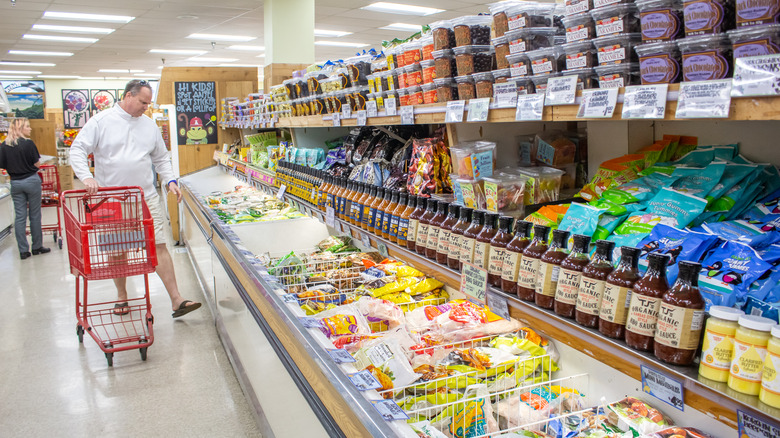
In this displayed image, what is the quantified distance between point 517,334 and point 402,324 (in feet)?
1.38

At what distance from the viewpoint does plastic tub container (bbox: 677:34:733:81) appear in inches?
42.0

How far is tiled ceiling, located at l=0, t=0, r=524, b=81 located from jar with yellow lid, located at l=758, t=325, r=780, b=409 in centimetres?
941

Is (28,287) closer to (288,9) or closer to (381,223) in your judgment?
(288,9)

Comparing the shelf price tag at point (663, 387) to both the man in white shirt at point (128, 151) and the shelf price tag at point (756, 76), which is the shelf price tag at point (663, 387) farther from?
the man in white shirt at point (128, 151)

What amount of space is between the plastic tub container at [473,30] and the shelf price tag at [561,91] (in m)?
0.48

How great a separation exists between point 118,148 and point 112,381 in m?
1.86

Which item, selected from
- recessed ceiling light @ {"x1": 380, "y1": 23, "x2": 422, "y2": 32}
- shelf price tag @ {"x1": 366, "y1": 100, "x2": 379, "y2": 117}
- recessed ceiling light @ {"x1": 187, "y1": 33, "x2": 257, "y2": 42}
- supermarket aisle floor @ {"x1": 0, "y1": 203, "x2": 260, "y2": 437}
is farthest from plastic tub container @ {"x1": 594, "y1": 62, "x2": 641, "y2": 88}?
recessed ceiling light @ {"x1": 187, "y1": 33, "x2": 257, "y2": 42}

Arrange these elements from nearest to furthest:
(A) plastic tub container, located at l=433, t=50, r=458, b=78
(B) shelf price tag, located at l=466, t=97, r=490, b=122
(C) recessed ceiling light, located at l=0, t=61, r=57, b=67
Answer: (B) shelf price tag, located at l=466, t=97, r=490, b=122
(A) plastic tub container, located at l=433, t=50, r=458, b=78
(C) recessed ceiling light, located at l=0, t=61, r=57, b=67

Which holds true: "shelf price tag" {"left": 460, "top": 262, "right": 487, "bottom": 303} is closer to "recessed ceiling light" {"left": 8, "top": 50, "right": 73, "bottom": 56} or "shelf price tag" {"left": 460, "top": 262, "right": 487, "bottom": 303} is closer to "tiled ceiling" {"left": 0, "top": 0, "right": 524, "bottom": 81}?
"tiled ceiling" {"left": 0, "top": 0, "right": 524, "bottom": 81}

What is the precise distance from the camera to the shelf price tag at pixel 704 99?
1.01 meters

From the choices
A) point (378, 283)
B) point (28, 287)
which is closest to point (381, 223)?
point (378, 283)

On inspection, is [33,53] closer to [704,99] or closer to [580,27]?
[580,27]

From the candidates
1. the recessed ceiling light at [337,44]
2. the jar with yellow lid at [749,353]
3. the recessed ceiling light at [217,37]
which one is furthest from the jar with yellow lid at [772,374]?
the recessed ceiling light at [337,44]

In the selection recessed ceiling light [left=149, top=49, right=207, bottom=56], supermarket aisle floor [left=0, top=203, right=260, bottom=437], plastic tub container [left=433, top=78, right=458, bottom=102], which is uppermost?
recessed ceiling light [left=149, top=49, right=207, bottom=56]
